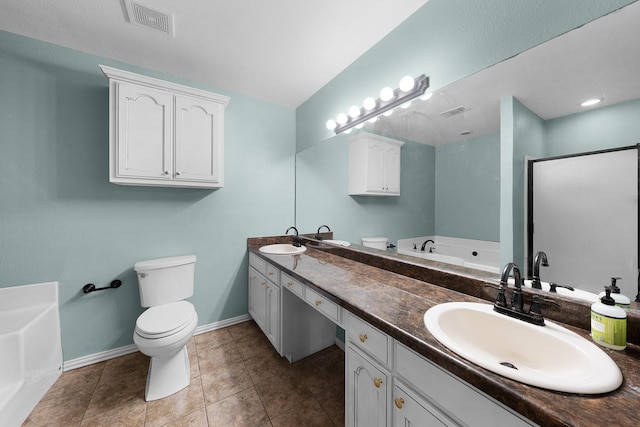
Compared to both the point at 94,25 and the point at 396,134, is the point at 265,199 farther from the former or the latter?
the point at 94,25

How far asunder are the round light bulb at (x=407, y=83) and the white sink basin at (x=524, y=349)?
1.19 m

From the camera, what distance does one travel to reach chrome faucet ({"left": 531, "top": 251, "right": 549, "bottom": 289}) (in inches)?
36.4

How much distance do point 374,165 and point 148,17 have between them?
1.71 metres

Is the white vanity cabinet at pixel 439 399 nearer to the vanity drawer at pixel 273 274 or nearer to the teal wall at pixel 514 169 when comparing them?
the teal wall at pixel 514 169

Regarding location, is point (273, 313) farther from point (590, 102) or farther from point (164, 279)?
point (590, 102)

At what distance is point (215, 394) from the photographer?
4.96ft

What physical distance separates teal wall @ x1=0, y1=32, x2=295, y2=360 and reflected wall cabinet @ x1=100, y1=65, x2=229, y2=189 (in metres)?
0.28

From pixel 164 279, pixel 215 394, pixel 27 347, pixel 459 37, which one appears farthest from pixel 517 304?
pixel 27 347

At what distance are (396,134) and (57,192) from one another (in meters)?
2.42

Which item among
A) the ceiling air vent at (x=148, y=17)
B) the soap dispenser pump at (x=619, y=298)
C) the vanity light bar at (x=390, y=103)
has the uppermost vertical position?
the ceiling air vent at (x=148, y=17)

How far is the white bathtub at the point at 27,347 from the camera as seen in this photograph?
130 cm

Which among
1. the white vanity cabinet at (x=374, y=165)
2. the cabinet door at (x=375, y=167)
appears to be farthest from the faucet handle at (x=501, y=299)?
the cabinet door at (x=375, y=167)

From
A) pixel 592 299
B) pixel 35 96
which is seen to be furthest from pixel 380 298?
pixel 35 96

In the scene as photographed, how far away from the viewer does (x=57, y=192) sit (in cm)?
170
